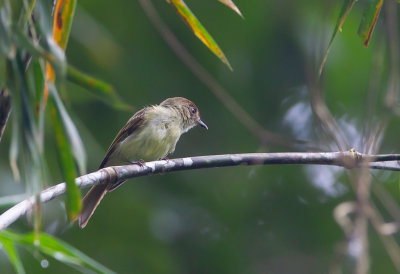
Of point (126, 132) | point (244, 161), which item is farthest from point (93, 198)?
point (244, 161)

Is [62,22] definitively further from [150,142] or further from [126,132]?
[126,132]

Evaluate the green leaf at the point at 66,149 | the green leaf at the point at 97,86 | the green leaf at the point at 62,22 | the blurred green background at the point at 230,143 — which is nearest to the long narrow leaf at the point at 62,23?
the green leaf at the point at 62,22

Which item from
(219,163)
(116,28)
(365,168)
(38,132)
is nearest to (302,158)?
(219,163)

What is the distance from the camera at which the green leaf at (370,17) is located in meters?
3.09

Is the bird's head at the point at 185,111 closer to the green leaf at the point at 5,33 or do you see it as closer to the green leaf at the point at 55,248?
A: the green leaf at the point at 55,248

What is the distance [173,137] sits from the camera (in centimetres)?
576

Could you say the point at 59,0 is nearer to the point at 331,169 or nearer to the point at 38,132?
the point at 38,132

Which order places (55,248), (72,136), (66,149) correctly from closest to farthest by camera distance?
(72,136) → (66,149) → (55,248)

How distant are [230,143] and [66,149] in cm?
607

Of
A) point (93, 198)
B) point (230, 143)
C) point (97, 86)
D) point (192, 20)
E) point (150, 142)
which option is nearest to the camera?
point (97, 86)

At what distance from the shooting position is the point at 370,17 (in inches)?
122

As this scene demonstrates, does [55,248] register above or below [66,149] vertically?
below

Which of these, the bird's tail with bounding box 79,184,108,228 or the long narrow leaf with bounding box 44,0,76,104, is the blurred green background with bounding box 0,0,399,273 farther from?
the long narrow leaf with bounding box 44,0,76,104

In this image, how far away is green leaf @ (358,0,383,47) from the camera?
3.09 meters
